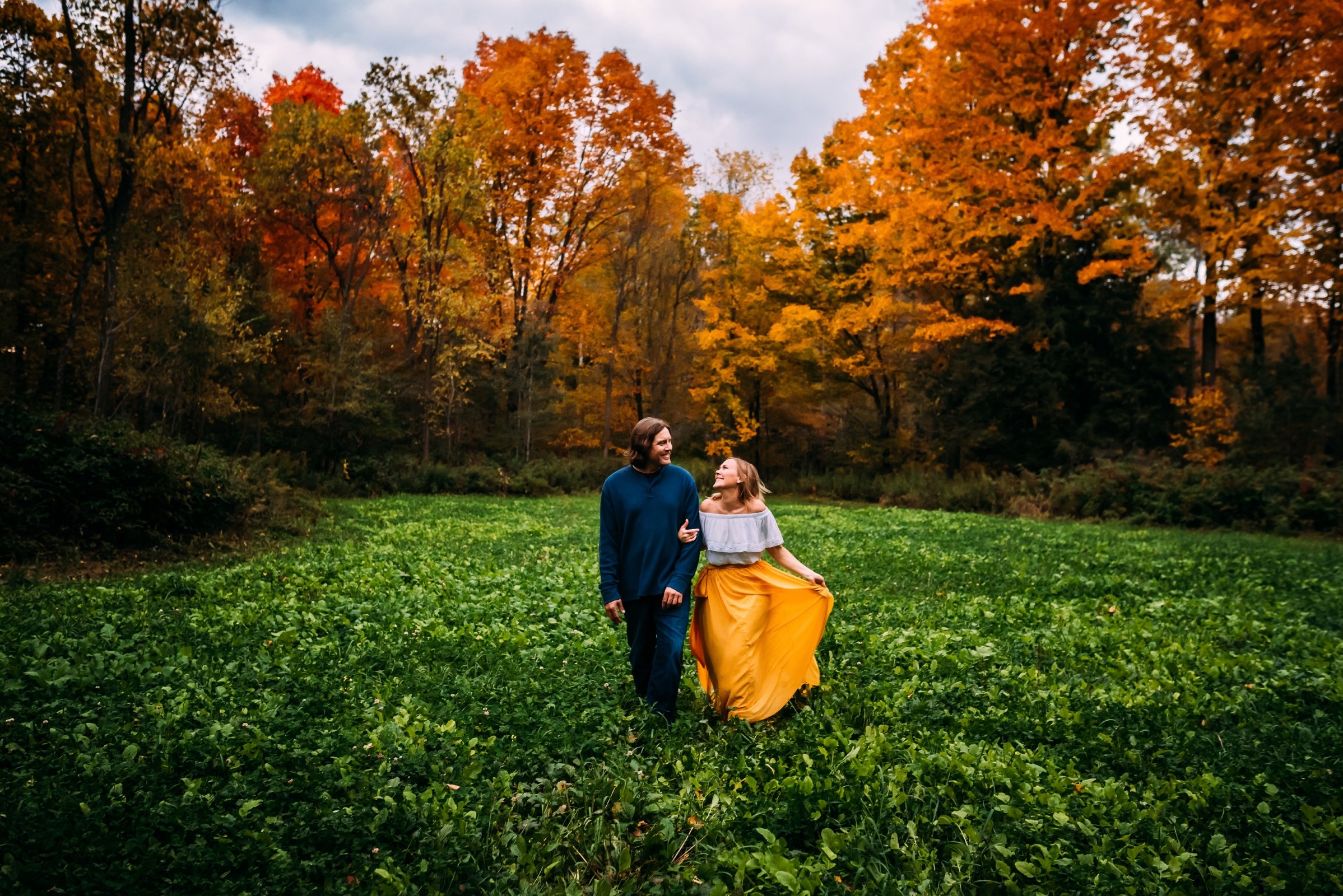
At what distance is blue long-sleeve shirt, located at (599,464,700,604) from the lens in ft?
16.9

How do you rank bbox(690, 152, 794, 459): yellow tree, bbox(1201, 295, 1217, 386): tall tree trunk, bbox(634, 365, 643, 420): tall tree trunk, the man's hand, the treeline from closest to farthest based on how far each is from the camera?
the man's hand → the treeline → bbox(1201, 295, 1217, 386): tall tree trunk → bbox(690, 152, 794, 459): yellow tree → bbox(634, 365, 643, 420): tall tree trunk

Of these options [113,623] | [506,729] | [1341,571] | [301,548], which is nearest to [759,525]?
[506,729]

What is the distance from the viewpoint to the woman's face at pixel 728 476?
18.0 ft

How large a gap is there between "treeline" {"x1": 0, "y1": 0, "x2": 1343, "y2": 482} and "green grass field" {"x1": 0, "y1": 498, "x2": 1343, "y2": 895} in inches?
463

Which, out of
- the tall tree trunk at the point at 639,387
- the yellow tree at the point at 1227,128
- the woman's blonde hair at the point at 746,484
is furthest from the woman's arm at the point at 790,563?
the tall tree trunk at the point at 639,387

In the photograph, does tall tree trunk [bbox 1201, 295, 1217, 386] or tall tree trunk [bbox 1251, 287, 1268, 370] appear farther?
tall tree trunk [bbox 1201, 295, 1217, 386]

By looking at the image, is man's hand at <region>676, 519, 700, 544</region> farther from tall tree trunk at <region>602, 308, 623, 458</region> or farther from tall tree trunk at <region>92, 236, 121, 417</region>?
tall tree trunk at <region>602, 308, 623, 458</region>

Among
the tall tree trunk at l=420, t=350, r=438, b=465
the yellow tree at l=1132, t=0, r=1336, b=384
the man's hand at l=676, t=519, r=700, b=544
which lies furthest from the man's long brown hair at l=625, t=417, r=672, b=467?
the tall tree trunk at l=420, t=350, r=438, b=465

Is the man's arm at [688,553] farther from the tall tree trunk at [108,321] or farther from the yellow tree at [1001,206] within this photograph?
the yellow tree at [1001,206]

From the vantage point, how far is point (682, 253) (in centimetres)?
3625

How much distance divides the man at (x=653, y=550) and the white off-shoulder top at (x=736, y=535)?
17 centimetres

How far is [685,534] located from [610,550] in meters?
0.53

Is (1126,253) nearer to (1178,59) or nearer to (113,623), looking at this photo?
(1178,59)

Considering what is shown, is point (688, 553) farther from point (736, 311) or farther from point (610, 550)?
point (736, 311)
